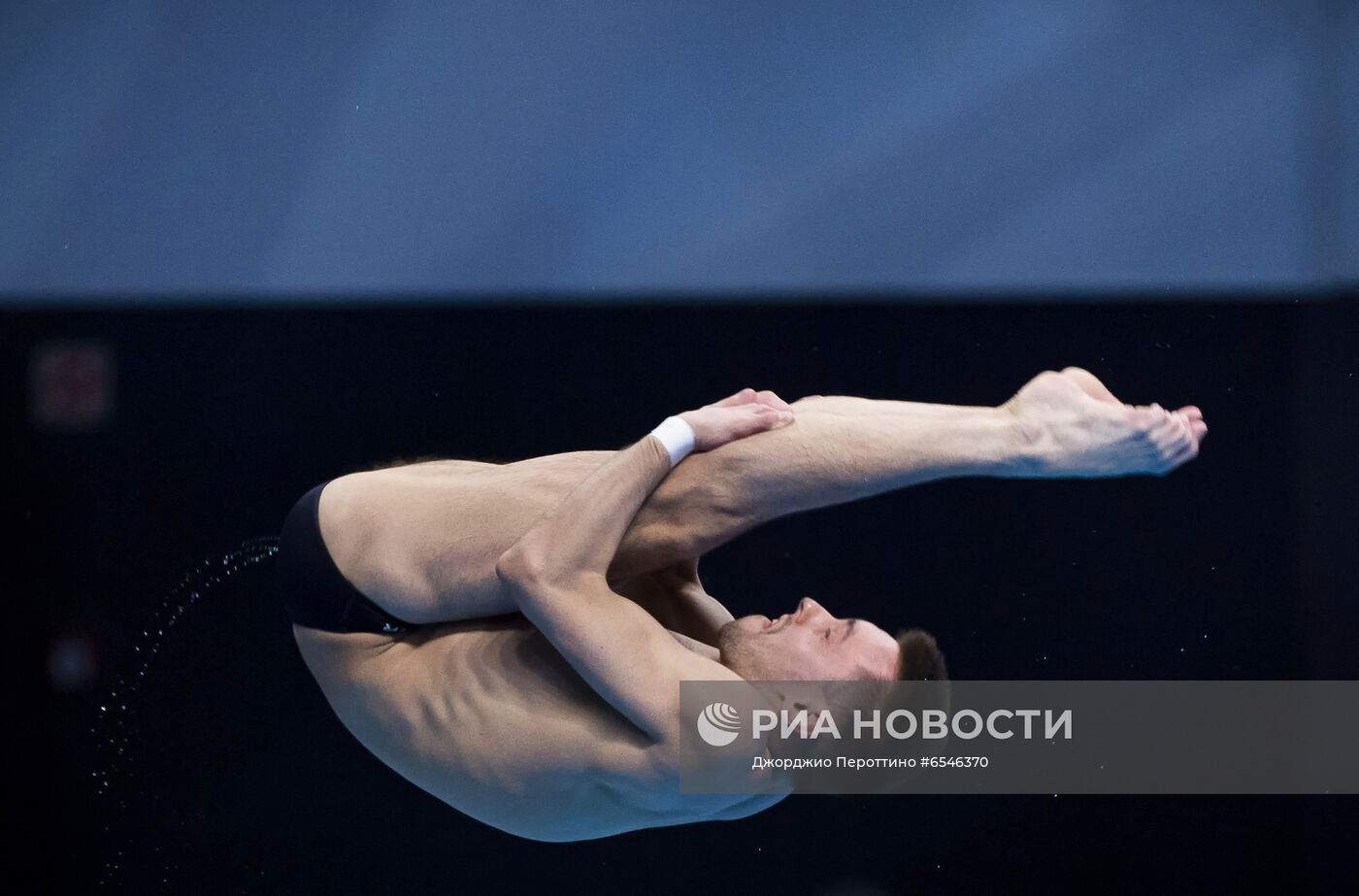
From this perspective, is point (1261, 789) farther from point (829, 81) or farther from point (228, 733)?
point (228, 733)

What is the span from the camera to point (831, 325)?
262 centimetres

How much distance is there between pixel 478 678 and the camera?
5.97 feet

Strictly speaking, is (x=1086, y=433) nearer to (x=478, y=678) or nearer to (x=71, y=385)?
(x=478, y=678)

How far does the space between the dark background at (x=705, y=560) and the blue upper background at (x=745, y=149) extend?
0.38ft

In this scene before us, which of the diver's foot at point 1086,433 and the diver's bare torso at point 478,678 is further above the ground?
the diver's foot at point 1086,433

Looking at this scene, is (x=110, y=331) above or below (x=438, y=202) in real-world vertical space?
below

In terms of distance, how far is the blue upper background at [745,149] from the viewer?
8.75ft

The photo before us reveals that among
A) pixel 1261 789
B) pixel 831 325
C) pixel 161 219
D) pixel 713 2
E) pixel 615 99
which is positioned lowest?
pixel 1261 789

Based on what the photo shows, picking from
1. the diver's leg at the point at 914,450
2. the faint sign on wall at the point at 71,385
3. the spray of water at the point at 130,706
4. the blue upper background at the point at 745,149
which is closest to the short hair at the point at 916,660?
the diver's leg at the point at 914,450

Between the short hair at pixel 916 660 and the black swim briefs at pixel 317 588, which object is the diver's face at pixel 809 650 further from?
the black swim briefs at pixel 317 588

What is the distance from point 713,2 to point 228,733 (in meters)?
1.95

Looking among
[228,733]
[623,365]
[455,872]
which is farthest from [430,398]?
[455,872]

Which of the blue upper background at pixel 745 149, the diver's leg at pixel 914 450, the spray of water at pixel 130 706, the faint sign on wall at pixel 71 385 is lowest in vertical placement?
the spray of water at pixel 130 706

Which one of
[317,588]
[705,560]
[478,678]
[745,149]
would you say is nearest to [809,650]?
[478,678]
